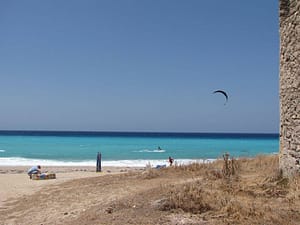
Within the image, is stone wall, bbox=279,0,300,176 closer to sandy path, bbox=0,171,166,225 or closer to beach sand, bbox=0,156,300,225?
beach sand, bbox=0,156,300,225

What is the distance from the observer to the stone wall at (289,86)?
818cm

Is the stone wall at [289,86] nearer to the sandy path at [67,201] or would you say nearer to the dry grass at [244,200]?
the dry grass at [244,200]

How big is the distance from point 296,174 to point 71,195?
18.6ft

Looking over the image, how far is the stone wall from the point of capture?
8.18 meters

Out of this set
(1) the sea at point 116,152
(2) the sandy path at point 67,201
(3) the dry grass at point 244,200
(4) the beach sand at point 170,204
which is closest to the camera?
(3) the dry grass at point 244,200

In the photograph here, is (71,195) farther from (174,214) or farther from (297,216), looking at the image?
(297,216)

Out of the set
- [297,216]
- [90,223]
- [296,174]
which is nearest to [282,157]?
[296,174]

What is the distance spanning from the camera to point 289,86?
8.47 m

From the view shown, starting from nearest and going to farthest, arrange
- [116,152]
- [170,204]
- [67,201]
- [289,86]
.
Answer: [170,204]
[289,86]
[67,201]
[116,152]

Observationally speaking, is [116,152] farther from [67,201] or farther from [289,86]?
[289,86]

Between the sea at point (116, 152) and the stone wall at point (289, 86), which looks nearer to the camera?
the stone wall at point (289, 86)

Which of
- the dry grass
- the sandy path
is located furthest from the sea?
the dry grass

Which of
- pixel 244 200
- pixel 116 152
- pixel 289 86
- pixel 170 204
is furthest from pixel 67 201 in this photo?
pixel 116 152

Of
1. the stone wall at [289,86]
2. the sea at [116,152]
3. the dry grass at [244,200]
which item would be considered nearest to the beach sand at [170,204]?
the dry grass at [244,200]
